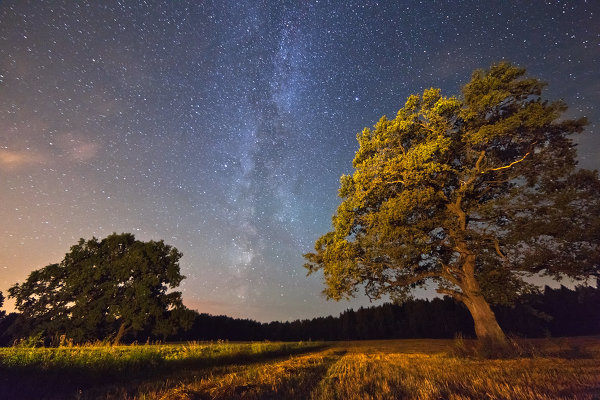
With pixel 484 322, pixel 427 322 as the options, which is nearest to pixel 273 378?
pixel 484 322

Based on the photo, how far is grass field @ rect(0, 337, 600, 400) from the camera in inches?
162

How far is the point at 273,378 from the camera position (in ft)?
19.3

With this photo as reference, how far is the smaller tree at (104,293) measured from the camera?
1198 inches

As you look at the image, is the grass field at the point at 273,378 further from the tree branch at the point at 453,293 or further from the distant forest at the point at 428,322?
the distant forest at the point at 428,322

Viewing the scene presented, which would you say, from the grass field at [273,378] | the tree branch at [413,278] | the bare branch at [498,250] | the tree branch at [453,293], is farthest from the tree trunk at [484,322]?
the bare branch at [498,250]

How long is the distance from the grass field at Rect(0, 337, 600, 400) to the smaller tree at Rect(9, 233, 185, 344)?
931 inches

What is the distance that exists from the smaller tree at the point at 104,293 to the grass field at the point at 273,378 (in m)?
23.6

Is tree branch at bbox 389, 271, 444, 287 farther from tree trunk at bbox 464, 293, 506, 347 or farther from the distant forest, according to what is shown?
the distant forest

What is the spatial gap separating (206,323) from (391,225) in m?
74.0

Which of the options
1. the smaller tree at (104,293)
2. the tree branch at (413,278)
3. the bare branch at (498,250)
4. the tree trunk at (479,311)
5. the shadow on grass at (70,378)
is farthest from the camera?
the smaller tree at (104,293)

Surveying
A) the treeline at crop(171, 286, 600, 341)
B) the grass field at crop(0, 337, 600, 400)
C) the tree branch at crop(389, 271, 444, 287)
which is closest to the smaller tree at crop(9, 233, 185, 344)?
the grass field at crop(0, 337, 600, 400)

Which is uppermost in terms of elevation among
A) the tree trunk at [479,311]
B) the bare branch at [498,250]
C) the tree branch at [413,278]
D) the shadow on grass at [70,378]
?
the bare branch at [498,250]

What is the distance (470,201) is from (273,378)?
16.1m

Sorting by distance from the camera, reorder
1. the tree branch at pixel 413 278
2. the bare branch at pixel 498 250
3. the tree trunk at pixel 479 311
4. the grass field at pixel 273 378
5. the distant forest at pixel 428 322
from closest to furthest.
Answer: the grass field at pixel 273 378 → the tree trunk at pixel 479 311 → the bare branch at pixel 498 250 → the tree branch at pixel 413 278 → the distant forest at pixel 428 322
